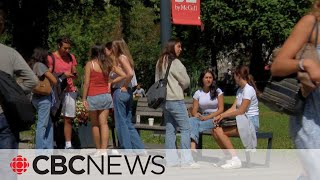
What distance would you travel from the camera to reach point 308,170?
423 centimetres

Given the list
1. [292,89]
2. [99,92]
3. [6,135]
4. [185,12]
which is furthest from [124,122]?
[292,89]

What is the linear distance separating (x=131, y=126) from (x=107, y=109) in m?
0.47

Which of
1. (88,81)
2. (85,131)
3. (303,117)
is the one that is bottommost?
(85,131)

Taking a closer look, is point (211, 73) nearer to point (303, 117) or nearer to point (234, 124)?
point (234, 124)

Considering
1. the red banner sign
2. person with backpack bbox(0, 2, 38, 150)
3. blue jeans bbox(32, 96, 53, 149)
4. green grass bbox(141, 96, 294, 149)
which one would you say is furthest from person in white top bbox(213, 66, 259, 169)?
person with backpack bbox(0, 2, 38, 150)

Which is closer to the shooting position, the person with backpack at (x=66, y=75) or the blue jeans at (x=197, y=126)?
the blue jeans at (x=197, y=126)

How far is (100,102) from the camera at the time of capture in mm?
11820

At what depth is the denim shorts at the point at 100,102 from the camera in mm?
11820

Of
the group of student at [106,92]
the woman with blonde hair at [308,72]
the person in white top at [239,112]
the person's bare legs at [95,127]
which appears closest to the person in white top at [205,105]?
the person in white top at [239,112]

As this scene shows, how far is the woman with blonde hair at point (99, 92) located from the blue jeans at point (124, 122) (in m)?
0.13

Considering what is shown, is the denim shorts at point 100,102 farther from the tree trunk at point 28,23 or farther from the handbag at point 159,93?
the tree trunk at point 28,23

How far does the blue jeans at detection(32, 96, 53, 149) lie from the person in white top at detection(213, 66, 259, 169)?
8.14 feet

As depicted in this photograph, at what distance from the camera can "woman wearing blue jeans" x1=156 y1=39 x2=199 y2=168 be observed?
1077 cm

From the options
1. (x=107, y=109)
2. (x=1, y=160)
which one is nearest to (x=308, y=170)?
(x=1, y=160)
